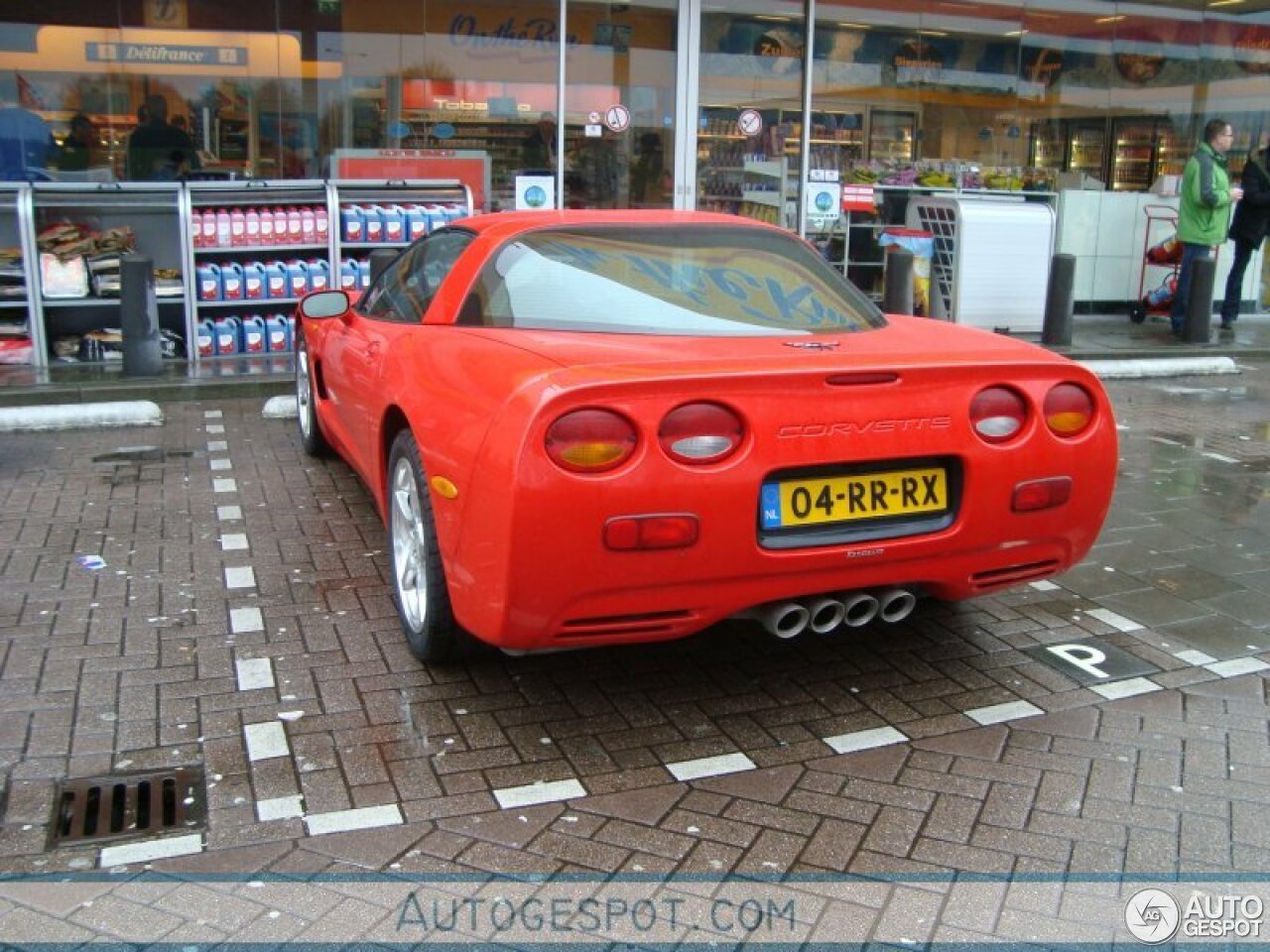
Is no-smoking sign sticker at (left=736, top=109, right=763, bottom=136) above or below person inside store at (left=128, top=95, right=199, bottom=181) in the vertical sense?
above

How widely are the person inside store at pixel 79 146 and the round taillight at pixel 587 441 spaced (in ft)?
33.7

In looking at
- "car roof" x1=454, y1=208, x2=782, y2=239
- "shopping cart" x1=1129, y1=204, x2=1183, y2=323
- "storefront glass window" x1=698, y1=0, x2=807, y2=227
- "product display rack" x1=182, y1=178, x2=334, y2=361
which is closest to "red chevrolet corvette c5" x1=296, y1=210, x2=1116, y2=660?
"car roof" x1=454, y1=208, x2=782, y2=239

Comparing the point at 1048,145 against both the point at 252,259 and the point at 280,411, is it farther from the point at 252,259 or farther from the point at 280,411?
the point at 280,411

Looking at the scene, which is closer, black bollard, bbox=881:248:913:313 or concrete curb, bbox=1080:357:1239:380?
concrete curb, bbox=1080:357:1239:380

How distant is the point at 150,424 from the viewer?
7.92 metres

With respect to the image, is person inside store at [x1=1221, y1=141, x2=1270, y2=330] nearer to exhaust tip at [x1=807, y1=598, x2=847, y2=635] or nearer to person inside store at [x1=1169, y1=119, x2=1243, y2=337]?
person inside store at [x1=1169, y1=119, x2=1243, y2=337]

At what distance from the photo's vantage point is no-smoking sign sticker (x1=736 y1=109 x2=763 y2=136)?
13.4m

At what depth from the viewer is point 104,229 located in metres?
9.79

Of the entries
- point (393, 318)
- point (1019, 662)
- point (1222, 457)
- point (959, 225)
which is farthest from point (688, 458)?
point (959, 225)

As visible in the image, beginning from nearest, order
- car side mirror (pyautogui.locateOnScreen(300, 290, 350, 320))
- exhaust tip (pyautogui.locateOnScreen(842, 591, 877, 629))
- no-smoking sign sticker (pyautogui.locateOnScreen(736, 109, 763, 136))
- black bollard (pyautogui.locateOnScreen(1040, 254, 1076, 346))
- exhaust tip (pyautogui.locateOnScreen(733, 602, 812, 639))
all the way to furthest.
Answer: exhaust tip (pyautogui.locateOnScreen(733, 602, 812, 639)) < exhaust tip (pyautogui.locateOnScreen(842, 591, 877, 629)) < car side mirror (pyautogui.locateOnScreen(300, 290, 350, 320)) < black bollard (pyautogui.locateOnScreen(1040, 254, 1076, 346)) < no-smoking sign sticker (pyautogui.locateOnScreen(736, 109, 763, 136))

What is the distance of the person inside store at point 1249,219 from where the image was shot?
12281 millimetres

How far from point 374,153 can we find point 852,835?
10425 mm

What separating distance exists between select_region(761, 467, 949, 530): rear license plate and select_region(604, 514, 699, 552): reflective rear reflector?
24 centimetres

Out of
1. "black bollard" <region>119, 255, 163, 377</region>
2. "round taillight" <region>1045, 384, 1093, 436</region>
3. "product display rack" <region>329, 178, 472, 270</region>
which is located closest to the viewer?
"round taillight" <region>1045, 384, 1093, 436</region>
